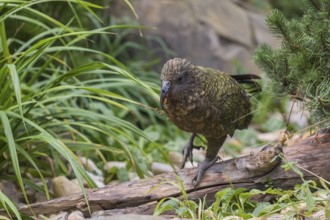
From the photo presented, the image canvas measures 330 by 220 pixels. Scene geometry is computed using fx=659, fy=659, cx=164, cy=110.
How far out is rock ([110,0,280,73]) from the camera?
6.58 metres

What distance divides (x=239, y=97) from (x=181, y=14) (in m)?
3.26

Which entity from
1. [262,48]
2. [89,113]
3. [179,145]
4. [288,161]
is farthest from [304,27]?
[179,145]

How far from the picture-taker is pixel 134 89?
594 cm

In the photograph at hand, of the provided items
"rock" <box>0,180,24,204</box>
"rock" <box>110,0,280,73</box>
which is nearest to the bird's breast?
"rock" <box>0,180,24,204</box>

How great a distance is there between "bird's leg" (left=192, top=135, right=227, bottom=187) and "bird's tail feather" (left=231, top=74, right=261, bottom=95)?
44cm

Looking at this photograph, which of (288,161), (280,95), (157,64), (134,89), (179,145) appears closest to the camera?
(288,161)

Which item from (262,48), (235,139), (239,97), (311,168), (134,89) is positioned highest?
(262,48)

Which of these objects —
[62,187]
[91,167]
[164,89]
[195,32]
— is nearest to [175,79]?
[164,89]

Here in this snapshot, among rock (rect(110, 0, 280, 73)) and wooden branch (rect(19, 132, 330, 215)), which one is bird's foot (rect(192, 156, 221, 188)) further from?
rock (rect(110, 0, 280, 73))

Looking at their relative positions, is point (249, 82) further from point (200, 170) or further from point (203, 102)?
point (200, 170)

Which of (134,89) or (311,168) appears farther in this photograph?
(134,89)

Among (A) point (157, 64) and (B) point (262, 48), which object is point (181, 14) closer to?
(A) point (157, 64)

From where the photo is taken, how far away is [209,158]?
11.3 ft

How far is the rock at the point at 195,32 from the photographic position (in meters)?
6.58
